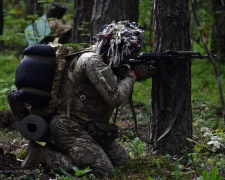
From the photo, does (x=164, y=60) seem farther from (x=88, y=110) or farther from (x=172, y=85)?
(x=88, y=110)

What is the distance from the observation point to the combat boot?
5520mm

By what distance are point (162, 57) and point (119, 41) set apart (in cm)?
54

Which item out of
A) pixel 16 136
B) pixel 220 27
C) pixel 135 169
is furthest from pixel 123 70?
pixel 220 27

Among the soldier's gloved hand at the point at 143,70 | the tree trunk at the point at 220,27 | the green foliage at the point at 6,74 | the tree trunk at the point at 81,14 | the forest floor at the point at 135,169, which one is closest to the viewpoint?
the forest floor at the point at 135,169

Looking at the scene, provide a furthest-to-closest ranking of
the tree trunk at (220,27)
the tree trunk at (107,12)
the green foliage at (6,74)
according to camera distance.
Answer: the tree trunk at (220,27) < the green foliage at (6,74) < the tree trunk at (107,12)

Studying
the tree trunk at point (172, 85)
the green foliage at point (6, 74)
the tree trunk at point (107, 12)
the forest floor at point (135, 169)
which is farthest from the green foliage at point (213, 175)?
the green foliage at point (6, 74)

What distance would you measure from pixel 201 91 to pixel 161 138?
484cm

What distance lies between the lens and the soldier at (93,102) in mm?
5207

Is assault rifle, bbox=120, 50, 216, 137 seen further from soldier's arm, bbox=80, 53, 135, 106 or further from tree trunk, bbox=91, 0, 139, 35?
tree trunk, bbox=91, 0, 139, 35

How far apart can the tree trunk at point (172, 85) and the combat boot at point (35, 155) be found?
140cm

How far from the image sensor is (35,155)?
18.2ft

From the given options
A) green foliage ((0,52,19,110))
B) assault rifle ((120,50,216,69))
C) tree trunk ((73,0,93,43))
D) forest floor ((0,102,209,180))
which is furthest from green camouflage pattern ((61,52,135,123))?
tree trunk ((73,0,93,43))

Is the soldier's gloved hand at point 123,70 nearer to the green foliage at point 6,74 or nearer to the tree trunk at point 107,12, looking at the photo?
the tree trunk at point 107,12

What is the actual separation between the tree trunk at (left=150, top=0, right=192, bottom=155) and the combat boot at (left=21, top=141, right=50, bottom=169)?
1.40m
